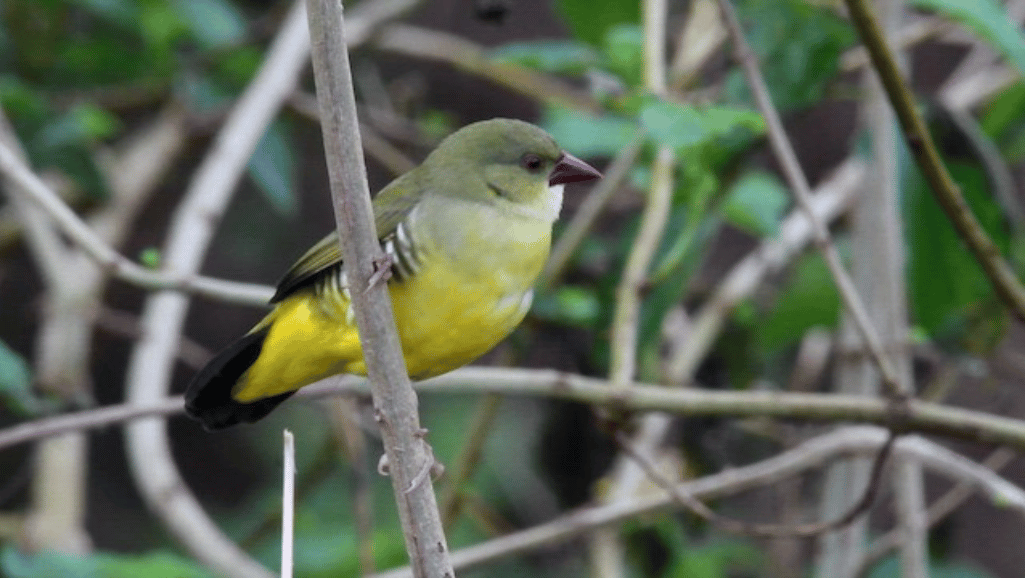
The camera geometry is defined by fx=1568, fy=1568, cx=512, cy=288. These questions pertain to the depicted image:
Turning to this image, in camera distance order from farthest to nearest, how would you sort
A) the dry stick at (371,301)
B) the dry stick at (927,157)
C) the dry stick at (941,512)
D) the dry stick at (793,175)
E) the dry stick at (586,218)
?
the dry stick at (941,512)
the dry stick at (586,218)
the dry stick at (793,175)
the dry stick at (927,157)
the dry stick at (371,301)

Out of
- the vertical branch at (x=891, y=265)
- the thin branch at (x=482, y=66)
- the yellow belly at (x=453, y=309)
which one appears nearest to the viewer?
the yellow belly at (x=453, y=309)

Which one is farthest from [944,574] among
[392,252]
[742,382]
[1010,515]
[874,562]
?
[392,252]

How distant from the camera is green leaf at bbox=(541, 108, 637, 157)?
2.80m

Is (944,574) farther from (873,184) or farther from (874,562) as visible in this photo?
(873,184)

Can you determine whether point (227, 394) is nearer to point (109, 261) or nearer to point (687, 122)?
point (109, 261)

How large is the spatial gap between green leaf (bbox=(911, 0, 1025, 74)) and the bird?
62cm

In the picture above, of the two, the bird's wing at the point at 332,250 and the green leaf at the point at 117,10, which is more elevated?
the green leaf at the point at 117,10

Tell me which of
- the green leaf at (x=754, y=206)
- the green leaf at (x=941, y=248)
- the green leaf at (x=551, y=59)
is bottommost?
the green leaf at (x=941, y=248)

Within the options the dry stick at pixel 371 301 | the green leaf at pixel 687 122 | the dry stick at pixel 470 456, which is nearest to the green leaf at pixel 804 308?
the dry stick at pixel 470 456

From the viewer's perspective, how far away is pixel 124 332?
9.94 ft

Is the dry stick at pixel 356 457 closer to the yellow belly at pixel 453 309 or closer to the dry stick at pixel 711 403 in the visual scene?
the dry stick at pixel 711 403

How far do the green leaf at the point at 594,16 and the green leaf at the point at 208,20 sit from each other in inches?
31.6

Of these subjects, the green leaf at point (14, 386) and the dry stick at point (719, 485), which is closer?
the green leaf at point (14, 386)

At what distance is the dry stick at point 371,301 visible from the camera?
56.9 inches
